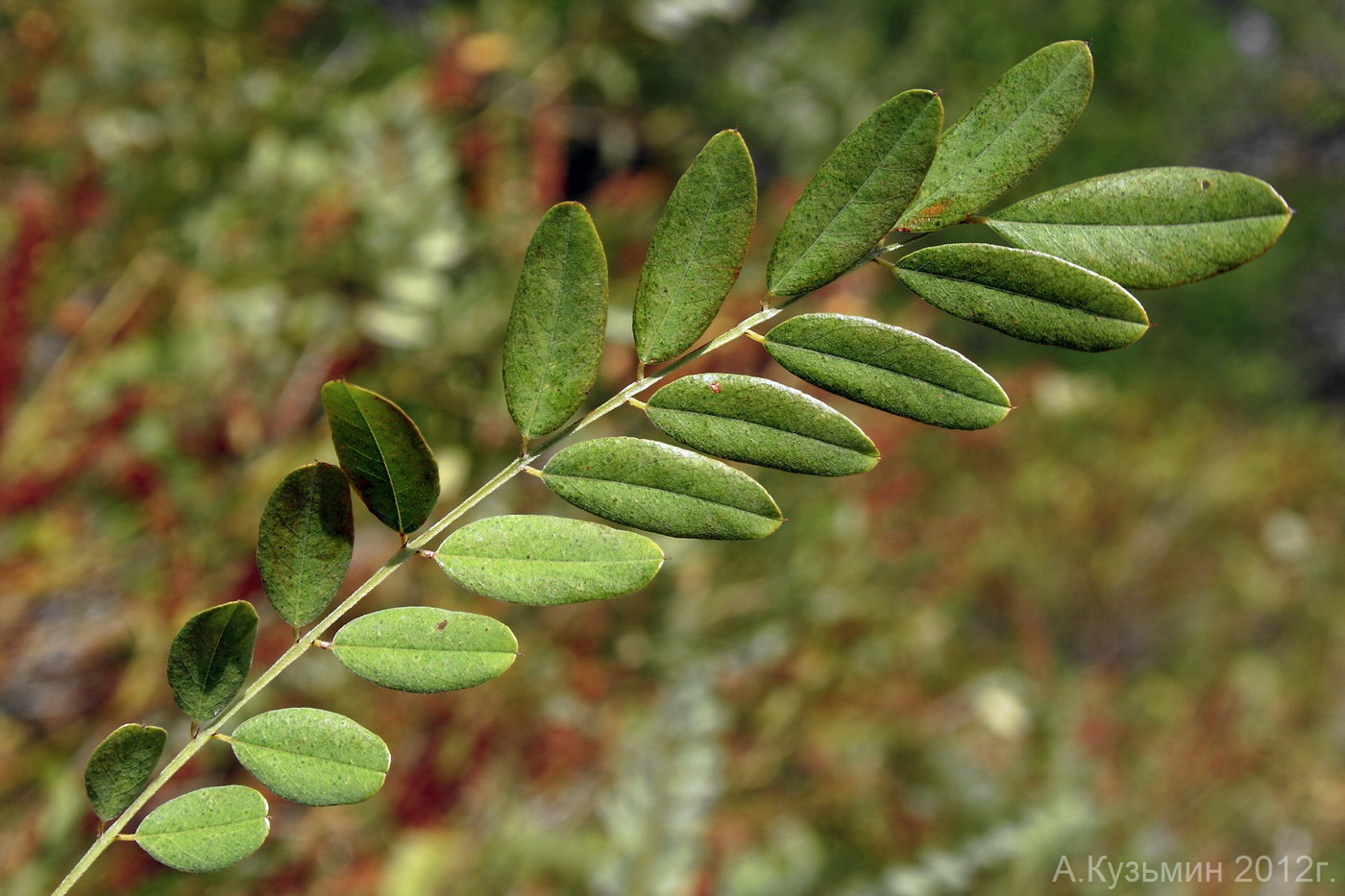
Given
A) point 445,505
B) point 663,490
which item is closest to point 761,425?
point 663,490

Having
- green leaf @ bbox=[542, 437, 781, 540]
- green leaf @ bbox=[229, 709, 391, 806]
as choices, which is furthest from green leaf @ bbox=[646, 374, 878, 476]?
green leaf @ bbox=[229, 709, 391, 806]

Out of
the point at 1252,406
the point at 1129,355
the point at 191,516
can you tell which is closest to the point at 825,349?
the point at 191,516

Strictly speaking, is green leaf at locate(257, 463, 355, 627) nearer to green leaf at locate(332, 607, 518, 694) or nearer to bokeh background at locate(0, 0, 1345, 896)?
green leaf at locate(332, 607, 518, 694)

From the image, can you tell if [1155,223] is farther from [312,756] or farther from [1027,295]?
[312,756]

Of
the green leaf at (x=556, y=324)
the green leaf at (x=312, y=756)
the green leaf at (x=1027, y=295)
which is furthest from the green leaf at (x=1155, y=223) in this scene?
the green leaf at (x=312, y=756)

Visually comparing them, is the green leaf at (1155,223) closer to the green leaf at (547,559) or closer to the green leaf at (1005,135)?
the green leaf at (1005,135)

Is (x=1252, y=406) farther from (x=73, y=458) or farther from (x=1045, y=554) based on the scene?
(x=73, y=458)

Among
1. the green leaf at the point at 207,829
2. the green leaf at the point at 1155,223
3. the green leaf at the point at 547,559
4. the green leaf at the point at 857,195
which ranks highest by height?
the green leaf at the point at 857,195
